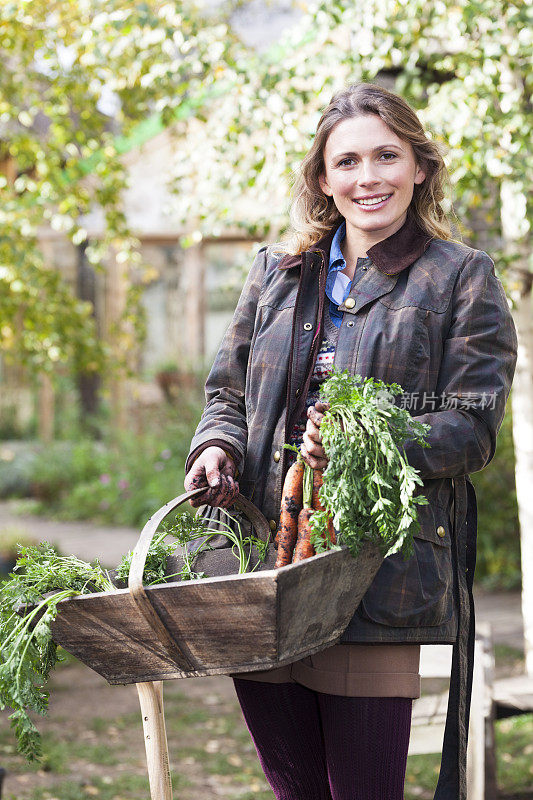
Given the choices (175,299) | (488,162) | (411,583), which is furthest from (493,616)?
(175,299)

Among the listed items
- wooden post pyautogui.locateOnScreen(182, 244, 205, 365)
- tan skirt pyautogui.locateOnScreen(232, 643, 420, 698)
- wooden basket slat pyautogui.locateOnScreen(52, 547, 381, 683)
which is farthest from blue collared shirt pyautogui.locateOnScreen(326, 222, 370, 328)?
wooden post pyautogui.locateOnScreen(182, 244, 205, 365)

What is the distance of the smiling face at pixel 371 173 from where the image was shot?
211cm

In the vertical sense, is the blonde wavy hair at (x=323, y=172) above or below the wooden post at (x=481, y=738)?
above

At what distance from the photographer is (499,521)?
724 cm

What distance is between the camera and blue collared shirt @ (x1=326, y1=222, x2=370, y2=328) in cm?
218

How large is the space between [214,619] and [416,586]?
1.52 ft

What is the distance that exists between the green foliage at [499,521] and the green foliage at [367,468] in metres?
5.52

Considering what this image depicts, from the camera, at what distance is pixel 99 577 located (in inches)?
76.4

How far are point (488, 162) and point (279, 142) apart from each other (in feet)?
3.17

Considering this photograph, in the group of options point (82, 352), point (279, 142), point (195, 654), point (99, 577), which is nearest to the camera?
point (195, 654)

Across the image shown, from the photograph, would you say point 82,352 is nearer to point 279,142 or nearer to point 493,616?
point 279,142

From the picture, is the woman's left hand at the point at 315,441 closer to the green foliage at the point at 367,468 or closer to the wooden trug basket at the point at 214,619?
the green foliage at the point at 367,468

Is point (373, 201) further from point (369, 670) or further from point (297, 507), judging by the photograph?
point (369, 670)

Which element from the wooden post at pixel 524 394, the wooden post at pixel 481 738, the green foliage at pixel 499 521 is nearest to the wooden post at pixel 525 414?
the wooden post at pixel 524 394
